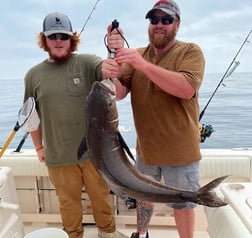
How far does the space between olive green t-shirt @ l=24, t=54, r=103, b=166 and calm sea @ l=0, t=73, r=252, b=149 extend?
Result: 1.12m

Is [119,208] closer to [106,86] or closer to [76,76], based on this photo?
[76,76]

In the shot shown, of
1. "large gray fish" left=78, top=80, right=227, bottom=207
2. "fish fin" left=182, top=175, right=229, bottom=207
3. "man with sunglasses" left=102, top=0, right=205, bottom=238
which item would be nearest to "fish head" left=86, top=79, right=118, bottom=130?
"large gray fish" left=78, top=80, right=227, bottom=207

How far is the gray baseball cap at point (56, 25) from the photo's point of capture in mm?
1977

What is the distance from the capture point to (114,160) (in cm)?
135

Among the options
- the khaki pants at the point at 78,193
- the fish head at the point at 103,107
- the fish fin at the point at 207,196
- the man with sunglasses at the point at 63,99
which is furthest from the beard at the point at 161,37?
the khaki pants at the point at 78,193

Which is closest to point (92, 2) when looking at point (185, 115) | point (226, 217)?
point (185, 115)

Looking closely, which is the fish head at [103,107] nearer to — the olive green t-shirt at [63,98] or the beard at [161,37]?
the beard at [161,37]

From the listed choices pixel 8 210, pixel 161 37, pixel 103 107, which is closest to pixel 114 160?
pixel 103 107

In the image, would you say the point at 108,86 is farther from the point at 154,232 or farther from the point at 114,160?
the point at 154,232

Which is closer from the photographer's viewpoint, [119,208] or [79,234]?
[79,234]

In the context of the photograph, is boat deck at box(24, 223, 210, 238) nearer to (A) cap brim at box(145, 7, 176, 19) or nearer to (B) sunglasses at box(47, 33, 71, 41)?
(B) sunglasses at box(47, 33, 71, 41)

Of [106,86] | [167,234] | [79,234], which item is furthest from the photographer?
[167,234]

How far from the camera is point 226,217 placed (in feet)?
4.94

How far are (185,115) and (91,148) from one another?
2.17 ft
